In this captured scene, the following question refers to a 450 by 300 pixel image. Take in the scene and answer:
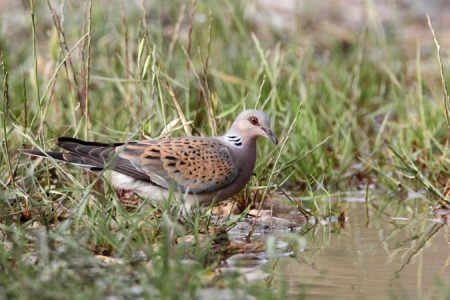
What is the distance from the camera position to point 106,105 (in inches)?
325

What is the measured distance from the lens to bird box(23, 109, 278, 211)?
616cm

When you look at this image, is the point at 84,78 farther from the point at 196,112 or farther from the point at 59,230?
the point at 59,230

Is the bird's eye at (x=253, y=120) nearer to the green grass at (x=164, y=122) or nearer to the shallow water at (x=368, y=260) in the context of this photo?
the green grass at (x=164, y=122)

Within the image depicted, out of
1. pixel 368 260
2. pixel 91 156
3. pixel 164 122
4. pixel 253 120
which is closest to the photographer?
pixel 368 260

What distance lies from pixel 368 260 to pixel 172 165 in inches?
51.5

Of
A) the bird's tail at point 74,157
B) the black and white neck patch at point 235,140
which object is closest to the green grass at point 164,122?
the bird's tail at point 74,157

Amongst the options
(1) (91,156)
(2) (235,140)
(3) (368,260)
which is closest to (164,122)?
(2) (235,140)

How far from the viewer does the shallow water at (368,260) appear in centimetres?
476

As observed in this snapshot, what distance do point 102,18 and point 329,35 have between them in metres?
2.28

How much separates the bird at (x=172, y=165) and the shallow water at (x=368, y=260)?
312 millimetres

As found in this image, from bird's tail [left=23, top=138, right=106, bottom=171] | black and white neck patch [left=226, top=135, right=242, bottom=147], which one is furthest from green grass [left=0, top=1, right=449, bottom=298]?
black and white neck patch [left=226, top=135, right=242, bottom=147]

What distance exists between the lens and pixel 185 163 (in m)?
6.24

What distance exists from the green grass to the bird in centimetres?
13

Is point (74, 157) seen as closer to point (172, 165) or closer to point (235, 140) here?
point (172, 165)
